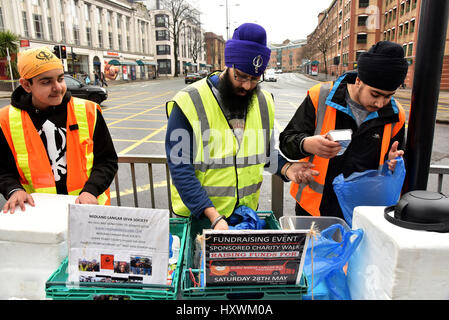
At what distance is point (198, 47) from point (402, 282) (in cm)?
9005

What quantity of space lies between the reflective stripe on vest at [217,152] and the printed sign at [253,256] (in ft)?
2.02

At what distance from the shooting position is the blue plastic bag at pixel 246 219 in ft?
5.43

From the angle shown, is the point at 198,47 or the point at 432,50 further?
the point at 198,47

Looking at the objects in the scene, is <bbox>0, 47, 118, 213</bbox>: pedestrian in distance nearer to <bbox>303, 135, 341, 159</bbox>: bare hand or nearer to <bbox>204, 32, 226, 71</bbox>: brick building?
<bbox>303, 135, 341, 159</bbox>: bare hand

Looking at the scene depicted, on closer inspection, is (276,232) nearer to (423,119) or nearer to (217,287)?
(217,287)

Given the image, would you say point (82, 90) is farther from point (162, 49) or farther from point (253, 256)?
point (162, 49)

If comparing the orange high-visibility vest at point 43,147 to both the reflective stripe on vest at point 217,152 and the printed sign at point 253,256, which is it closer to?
the reflective stripe on vest at point 217,152

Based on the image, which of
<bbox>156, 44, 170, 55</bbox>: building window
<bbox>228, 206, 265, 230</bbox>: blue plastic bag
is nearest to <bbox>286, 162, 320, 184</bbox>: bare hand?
<bbox>228, 206, 265, 230</bbox>: blue plastic bag

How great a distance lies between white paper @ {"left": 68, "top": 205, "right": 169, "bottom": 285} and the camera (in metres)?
1.16

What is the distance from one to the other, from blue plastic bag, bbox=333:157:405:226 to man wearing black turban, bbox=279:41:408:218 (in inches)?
3.2

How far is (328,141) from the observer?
63.8 inches

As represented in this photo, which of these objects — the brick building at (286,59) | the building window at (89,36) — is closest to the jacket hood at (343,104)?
the building window at (89,36)

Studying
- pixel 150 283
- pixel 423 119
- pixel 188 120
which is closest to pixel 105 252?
pixel 150 283

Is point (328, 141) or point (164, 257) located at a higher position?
point (328, 141)
